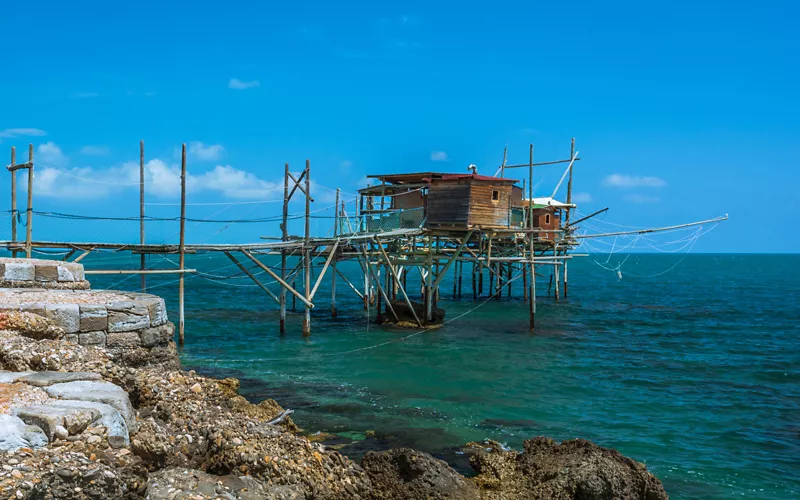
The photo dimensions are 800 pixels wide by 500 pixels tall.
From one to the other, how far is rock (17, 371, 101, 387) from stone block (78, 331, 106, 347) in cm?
191

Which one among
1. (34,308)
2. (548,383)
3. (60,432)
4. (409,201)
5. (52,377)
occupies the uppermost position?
(409,201)

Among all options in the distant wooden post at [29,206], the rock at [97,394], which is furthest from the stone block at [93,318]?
the distant wooden post at [29,206]

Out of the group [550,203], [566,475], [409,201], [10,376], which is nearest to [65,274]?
[10,376]

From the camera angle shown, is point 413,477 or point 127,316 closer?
point 413,477

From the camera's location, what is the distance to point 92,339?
884cm

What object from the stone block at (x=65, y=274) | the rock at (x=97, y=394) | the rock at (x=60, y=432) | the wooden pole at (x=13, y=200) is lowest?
the rock at (x=60, y=432)

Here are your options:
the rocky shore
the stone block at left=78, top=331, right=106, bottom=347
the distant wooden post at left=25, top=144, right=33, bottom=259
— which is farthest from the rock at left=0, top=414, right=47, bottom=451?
the distant wooden post at left=25, top=144, right=33, bottom=259

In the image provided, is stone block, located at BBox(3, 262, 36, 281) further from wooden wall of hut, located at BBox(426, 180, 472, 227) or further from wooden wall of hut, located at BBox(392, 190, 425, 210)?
wooden wall of hut, located at BBox(392, 190, 425, 210)

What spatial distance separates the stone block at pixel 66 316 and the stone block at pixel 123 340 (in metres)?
0.44

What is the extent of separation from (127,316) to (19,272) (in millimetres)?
2945

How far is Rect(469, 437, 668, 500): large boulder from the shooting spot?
28.5 ft

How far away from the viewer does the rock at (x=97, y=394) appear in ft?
20.1

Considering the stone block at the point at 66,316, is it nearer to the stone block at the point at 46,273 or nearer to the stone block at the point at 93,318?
the stone block at the point at 93,318

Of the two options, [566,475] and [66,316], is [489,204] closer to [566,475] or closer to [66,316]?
[566,475]
